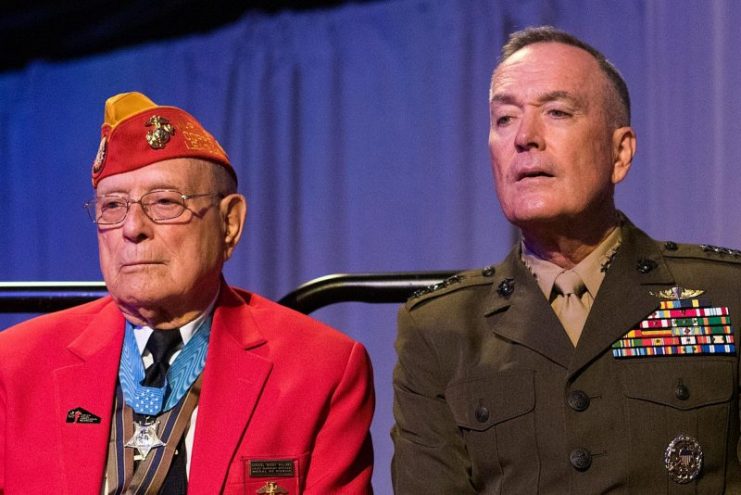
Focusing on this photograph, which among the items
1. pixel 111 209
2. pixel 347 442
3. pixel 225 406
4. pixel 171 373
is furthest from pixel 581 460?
pixel 111 209

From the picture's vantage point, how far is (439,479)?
222 centimetres

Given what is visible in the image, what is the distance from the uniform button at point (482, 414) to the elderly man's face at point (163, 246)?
72cm

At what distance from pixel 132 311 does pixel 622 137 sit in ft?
3.91

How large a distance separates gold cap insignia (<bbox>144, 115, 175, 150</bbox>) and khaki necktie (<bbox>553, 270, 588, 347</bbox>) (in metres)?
0.95

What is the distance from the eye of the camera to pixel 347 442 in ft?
7.89

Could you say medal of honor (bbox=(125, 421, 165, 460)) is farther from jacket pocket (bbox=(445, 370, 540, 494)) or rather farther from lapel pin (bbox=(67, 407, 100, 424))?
jacket pocket (bbox=(445, 370, 540, 494))

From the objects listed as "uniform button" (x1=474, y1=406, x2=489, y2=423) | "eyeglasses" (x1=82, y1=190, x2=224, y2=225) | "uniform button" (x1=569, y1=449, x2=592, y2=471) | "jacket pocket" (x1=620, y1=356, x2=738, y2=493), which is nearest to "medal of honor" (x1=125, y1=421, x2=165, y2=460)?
"eyeglasses" (x1=82, y1=190, x2=224, y2=225)

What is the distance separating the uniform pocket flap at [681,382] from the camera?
6.88 ft

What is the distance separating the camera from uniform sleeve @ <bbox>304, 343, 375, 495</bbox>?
7.75 feet

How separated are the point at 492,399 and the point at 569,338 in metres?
0.21

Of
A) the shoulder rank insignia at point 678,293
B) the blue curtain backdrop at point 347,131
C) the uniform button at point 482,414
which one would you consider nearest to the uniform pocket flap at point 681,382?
the shoulder rank insignia at point 678,293

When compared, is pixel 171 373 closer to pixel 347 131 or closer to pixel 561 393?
pixel 561 393

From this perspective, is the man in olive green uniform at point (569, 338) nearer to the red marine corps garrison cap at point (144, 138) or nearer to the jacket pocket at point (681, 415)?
the jacket pocket at point (681, 415)

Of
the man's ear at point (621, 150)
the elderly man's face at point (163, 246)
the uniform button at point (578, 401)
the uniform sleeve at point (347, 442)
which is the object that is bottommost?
the uniform sleeve at point (347, 442)
